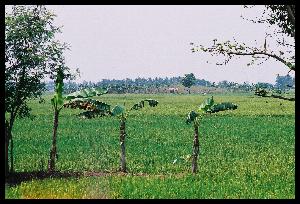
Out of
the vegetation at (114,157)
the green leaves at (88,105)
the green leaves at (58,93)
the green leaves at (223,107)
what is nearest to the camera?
the vegetation at (114,157)

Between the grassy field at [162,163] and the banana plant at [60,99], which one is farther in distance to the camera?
the banana plant at [60,99]

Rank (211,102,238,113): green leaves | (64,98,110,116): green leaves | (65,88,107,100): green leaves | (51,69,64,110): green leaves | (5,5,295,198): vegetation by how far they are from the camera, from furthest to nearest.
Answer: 1. (211,102,238,113): green leaves
2. (64,98,110,116): green leaves
3. (65,88,107,100): green leaves
4. (51,69,64,110): green leaves
5. (5,5,295,198): vegetation

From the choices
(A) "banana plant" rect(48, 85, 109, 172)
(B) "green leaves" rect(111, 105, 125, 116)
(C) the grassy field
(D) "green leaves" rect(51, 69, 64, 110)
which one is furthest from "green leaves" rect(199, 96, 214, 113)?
(D) "green leaves" rect(51, 69, 64, 110)

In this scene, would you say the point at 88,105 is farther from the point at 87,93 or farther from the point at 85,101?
the point at 87,93

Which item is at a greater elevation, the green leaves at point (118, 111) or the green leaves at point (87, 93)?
the green leaves at point (87, 93)

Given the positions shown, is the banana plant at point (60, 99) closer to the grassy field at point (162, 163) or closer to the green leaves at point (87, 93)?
the green leaves at point (87, 93)

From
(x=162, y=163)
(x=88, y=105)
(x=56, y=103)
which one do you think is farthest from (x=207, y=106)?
(x=56, y=103)

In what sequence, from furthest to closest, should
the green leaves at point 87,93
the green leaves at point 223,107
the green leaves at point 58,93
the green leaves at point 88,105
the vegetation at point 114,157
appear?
the green leaves at point 223,107
the green leaves at point 88,105
the green leaves at point 87,93
the green leaves at point 58,93
the vegetation at point 114,157

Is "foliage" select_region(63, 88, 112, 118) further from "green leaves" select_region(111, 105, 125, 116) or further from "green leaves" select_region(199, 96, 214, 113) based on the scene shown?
"green leaves" select_region(199, 96, 214, 113)

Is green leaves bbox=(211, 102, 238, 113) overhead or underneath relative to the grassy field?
overhead

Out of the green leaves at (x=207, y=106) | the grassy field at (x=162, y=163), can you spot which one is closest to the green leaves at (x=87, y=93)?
the grassy field at (x=162, y=163)

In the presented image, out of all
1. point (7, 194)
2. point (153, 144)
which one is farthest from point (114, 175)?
point (153, 144)
